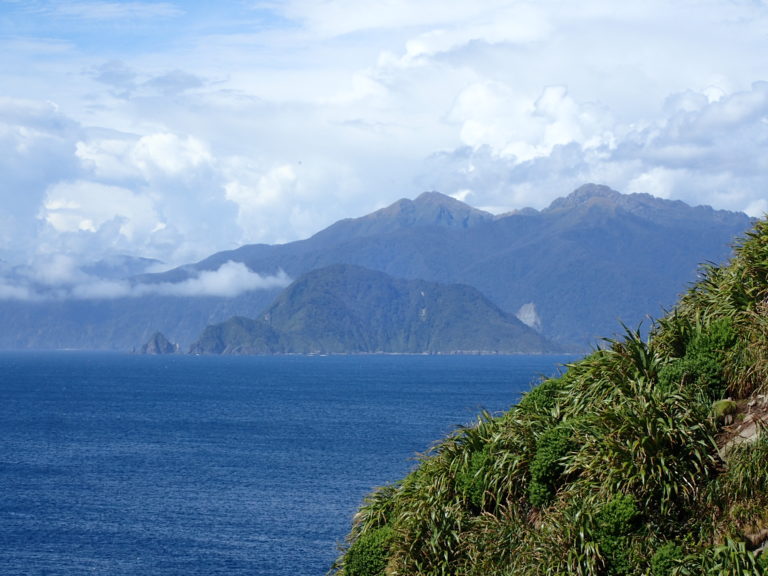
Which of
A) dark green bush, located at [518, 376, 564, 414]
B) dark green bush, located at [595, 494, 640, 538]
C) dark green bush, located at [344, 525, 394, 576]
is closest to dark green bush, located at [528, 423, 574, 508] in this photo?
dark green bush, located at [595, 494, 640, 538]

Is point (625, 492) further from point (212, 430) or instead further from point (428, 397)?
point (428, 397)

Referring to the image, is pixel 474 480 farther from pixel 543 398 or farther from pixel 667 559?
pixel 667 559

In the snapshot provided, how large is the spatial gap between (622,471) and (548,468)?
1.72m

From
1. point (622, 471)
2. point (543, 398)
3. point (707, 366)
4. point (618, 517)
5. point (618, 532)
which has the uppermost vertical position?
point (707, 366)

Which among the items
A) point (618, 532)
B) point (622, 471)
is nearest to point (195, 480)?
point (622, 471)

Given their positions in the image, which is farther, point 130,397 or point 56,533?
point 130,397

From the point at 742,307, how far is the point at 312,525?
1975 inches

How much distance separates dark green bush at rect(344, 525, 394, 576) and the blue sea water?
31.6 m

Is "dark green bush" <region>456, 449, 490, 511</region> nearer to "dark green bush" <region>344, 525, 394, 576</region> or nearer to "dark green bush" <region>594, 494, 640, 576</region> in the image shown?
"dark green bush" <region>344, 525, 394, 576</region>

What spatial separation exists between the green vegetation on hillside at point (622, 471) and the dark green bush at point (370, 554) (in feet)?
0.09

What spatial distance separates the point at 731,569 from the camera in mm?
13195

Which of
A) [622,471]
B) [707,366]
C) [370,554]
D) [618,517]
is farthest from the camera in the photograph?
[370,554]

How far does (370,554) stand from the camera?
17938 millimetres

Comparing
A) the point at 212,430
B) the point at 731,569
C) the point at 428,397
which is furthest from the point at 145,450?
the point at 731,569
